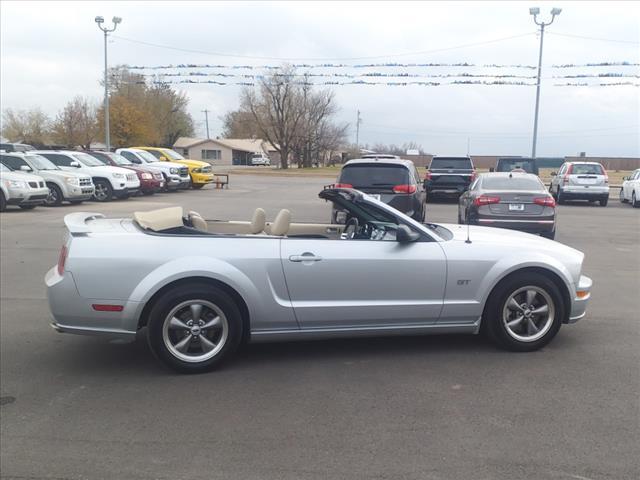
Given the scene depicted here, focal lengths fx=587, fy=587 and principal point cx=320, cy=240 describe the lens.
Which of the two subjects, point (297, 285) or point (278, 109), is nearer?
point (297, 285)

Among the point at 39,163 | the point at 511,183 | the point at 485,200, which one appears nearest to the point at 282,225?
the point at 485,200

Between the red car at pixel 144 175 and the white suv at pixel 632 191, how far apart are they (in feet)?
61.3

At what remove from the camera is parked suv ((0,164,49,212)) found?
1686 cm

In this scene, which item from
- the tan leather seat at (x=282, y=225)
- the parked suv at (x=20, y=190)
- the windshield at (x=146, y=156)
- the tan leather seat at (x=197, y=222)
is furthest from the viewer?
the windshield at (x=146, y=156)

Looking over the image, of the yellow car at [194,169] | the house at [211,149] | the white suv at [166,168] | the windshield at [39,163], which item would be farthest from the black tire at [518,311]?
the house at [211,149]

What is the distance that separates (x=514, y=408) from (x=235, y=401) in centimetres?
194

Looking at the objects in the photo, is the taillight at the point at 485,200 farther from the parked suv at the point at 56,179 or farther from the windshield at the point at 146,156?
the windshield at the point at 146,156

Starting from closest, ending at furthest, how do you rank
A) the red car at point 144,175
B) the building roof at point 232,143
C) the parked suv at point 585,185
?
the parked suv at point 585,185 < the red car at point 144,175 < the building roof at point 232,143

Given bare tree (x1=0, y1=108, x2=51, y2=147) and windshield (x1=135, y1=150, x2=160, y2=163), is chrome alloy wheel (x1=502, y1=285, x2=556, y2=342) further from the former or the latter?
bare tree (x1=0, y1=108, x2=51, y2=147)

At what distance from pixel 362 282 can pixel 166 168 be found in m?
23.3

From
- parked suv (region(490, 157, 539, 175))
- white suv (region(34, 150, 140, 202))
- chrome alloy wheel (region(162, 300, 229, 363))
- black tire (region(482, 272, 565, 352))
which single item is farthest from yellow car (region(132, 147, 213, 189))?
black tire (region(482, 272, 565, 352))

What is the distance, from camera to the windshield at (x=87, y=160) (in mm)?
22031

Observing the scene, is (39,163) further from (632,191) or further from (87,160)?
(632,191)

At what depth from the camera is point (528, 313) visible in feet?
16.6
